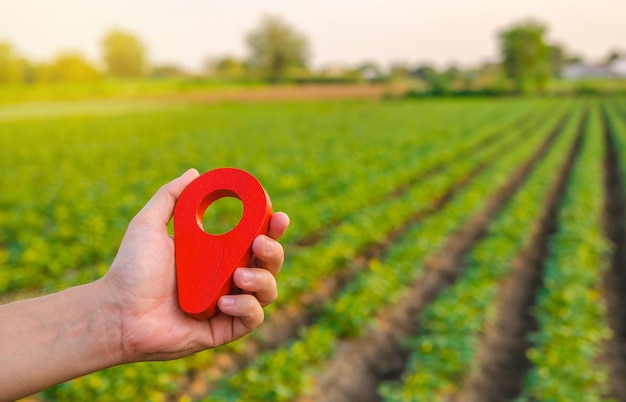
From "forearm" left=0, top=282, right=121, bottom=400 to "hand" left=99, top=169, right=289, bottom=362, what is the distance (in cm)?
4

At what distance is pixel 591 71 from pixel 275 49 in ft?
206

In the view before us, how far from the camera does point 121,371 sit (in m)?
4.31

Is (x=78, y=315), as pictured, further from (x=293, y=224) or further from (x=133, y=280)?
(x=293, y=224)

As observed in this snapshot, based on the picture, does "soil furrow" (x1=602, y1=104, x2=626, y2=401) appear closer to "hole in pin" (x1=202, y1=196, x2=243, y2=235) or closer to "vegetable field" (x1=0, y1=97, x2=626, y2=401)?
"vegetable field" (x1=0, y1=97, x2=626, y2=401)

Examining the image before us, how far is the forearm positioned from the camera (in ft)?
5.26

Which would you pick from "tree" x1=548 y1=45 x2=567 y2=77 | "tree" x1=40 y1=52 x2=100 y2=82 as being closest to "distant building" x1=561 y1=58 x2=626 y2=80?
"tree" x1=548 y1=45 x2=567 y2=77

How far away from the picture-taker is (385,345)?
528cm

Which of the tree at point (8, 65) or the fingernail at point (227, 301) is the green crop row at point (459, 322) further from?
the tree at point (8, 65)

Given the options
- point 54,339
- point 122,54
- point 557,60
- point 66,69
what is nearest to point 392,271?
point 54,339

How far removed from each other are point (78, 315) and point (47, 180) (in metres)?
13.2

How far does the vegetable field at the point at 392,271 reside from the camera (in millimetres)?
4492

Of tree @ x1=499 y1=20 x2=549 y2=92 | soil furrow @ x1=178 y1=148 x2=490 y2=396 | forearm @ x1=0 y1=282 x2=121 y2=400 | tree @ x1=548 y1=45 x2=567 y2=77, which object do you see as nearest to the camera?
forearm @ x1=0 y1=282 x2=121 y2=400

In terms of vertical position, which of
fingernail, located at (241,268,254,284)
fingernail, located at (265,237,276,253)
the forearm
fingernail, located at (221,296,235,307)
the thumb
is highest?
Result: the thumb

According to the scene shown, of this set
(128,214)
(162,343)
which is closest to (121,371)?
(162,343)
